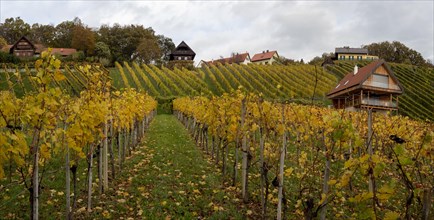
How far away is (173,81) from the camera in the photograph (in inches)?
2051

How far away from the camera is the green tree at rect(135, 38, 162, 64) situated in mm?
72812

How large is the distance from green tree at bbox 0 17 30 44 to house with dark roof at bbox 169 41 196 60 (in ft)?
117

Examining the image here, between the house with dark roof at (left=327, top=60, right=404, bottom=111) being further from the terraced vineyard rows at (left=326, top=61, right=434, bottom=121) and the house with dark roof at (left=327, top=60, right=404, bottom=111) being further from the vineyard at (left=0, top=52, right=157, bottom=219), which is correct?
the vineyard at (left=0, top=52, right=157, bottom=219)

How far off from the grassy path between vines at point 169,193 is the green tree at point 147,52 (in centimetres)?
6547

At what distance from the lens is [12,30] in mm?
78938

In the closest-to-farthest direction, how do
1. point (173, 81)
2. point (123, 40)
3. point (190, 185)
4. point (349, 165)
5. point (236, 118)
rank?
1. point (349, 165)
2. point (190, 185)
3. point (236, 118)
4. point (173, 81)
5. point (123, 40)

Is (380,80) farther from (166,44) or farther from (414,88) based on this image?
(166,44)

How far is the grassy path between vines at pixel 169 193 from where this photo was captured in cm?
587

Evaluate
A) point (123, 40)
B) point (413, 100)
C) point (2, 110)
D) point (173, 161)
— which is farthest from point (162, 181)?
point (123, 40)

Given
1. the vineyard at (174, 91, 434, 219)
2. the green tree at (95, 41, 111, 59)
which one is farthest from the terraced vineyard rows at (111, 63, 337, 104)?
the vineyard at (174, 91, 434, 219)

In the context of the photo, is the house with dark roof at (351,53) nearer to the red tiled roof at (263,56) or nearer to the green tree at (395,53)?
the green tree at (395,53)

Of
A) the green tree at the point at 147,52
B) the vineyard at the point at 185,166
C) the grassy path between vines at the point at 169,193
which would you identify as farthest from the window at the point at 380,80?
the green tree at the point at 147,52

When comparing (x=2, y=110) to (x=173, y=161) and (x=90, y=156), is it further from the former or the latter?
(x=173, y=161)

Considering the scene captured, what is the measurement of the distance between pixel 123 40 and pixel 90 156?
74.9 m
